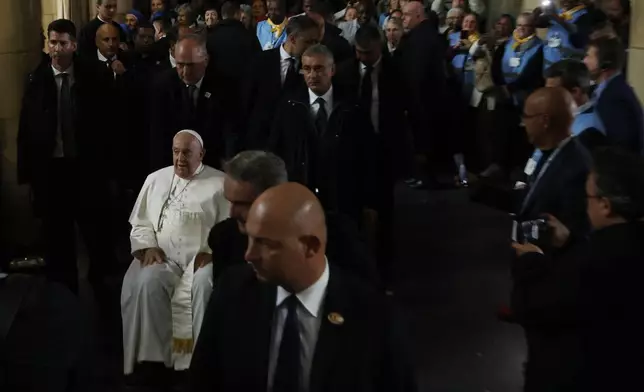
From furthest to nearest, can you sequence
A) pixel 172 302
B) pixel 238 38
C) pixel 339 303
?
pixel 238 38, pixel 172 302, pixel 339 303

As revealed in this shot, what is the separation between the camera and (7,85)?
20.1 feet

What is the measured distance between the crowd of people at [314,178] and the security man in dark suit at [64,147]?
0.5 inches

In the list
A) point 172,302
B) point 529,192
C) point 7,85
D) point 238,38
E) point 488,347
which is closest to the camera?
point 529,192

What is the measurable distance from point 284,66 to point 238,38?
116 cm

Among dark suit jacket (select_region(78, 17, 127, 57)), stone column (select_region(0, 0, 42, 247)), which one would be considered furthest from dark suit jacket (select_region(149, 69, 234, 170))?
dark suit jacket (select_region(78, 17, 127, 57))

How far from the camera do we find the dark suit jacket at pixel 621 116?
16.1 feet

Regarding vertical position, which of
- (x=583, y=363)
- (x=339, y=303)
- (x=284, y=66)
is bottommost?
(x=583, y=363)

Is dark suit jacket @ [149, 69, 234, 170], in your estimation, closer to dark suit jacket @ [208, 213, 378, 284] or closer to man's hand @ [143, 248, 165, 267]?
man's hand @ [143, 248, 165, 267]

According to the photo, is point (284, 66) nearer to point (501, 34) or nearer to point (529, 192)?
point (529, 192)

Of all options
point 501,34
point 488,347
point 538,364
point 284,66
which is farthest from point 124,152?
point 501,34

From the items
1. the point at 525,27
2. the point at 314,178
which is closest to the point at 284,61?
the point at 314,178

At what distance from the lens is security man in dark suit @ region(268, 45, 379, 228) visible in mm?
5387

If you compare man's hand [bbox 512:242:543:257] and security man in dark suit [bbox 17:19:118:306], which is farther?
security man in dark suit [bbox 17:19:118:306]

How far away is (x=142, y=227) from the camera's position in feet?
16.7
